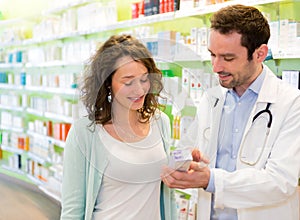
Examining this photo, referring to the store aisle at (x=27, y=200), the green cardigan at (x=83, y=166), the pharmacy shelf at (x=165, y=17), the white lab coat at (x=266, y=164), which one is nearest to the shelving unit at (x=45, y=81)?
the pharmacy shelf at (x=165, y=17)

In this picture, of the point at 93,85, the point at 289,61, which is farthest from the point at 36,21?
the point at 93,85

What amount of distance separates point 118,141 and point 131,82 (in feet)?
0.77

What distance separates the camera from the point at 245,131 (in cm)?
162

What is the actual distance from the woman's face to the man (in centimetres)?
24

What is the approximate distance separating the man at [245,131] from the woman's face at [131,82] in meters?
0.24

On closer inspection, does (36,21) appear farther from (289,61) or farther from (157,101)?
(157,101)

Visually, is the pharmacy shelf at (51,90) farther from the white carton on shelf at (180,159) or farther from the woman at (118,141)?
the white carton on shelf at (180,159)

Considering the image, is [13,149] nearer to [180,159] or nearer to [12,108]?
[12,108]

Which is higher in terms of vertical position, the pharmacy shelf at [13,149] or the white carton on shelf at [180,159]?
the white carton on shelf at [180,159]

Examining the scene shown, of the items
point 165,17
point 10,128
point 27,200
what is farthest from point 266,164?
point 10,128

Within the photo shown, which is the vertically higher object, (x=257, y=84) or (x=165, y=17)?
(x=165, y=17)

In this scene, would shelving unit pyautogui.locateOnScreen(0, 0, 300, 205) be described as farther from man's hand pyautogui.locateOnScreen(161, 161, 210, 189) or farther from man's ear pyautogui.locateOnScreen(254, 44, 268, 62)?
man's hand pyautogui.locateOnScreen(161, 161, 210, 189)

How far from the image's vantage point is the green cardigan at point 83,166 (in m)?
1.37

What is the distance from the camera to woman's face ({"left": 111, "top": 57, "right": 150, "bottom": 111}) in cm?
120
